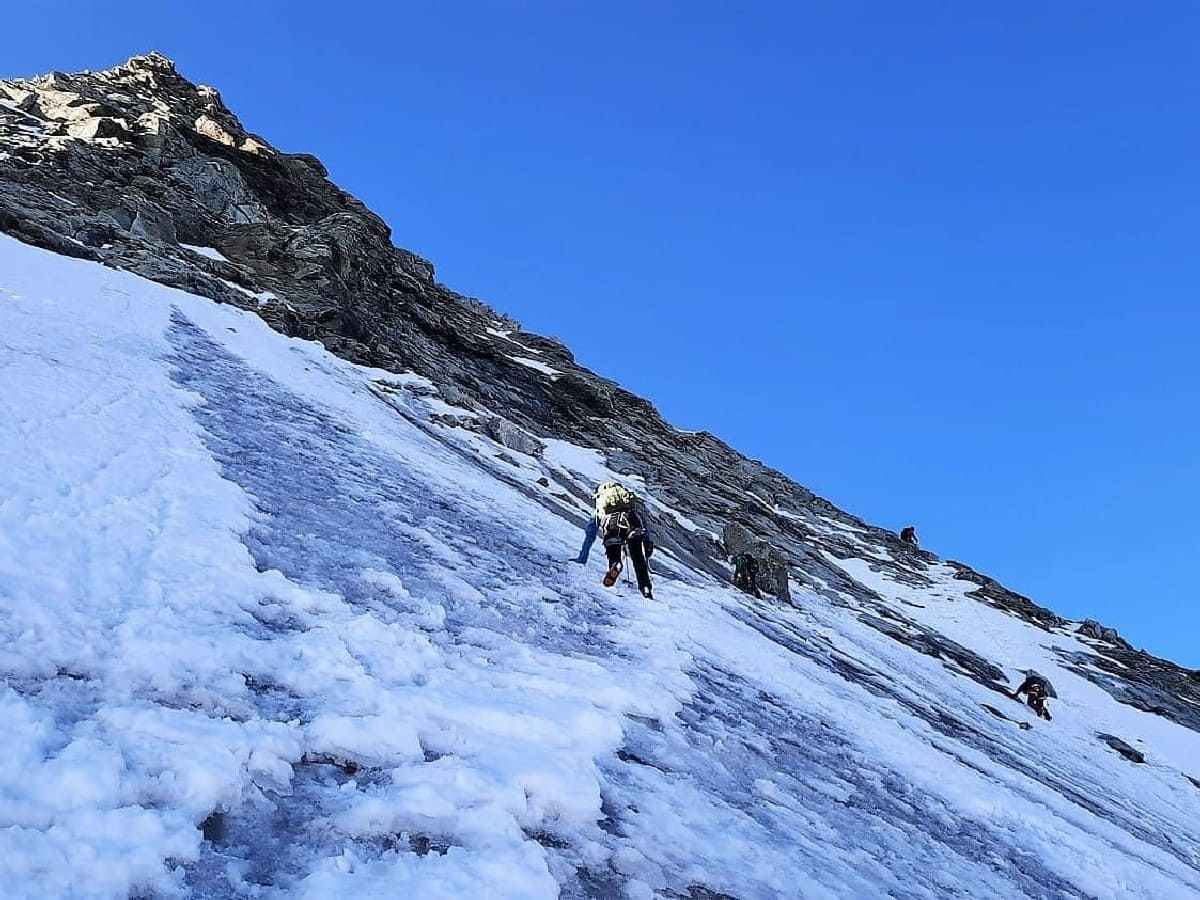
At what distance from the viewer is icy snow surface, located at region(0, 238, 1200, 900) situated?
4.16 metres

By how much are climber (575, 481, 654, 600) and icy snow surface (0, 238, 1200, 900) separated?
1.20 feet

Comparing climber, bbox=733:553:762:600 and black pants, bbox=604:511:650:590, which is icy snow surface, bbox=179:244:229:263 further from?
black pants, bbox=604:511:650:590

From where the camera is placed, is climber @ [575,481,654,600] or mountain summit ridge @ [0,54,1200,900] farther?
climber @ [575,481,654,600]

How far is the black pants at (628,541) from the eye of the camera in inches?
535

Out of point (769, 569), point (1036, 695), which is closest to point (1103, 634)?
point (1036, 695)

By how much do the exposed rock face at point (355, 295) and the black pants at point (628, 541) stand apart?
10425mm

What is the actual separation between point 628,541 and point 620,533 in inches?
7.2

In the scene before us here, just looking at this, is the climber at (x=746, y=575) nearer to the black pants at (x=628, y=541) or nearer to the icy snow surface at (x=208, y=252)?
the black pants at (x=628, y=541)

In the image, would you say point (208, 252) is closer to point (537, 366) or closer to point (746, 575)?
point (537, 366)

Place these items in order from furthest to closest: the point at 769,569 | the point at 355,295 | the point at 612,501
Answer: the point at 355,295
the point at 769,569
the point at 612,501

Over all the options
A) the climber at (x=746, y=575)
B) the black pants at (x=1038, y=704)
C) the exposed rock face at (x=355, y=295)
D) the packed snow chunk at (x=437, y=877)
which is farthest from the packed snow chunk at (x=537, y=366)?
the packed snow chunk at (x=437, y=877)

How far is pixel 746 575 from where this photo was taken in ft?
81.9

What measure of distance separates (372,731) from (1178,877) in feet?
36.4

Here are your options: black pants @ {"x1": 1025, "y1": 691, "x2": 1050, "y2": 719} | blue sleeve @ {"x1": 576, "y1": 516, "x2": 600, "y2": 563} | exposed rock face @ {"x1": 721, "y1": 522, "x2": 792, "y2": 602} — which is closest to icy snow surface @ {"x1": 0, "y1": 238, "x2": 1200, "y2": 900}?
blue sleeve @ {"x1": 576, "y1": 516, "x2": 600, "y2": 563}
